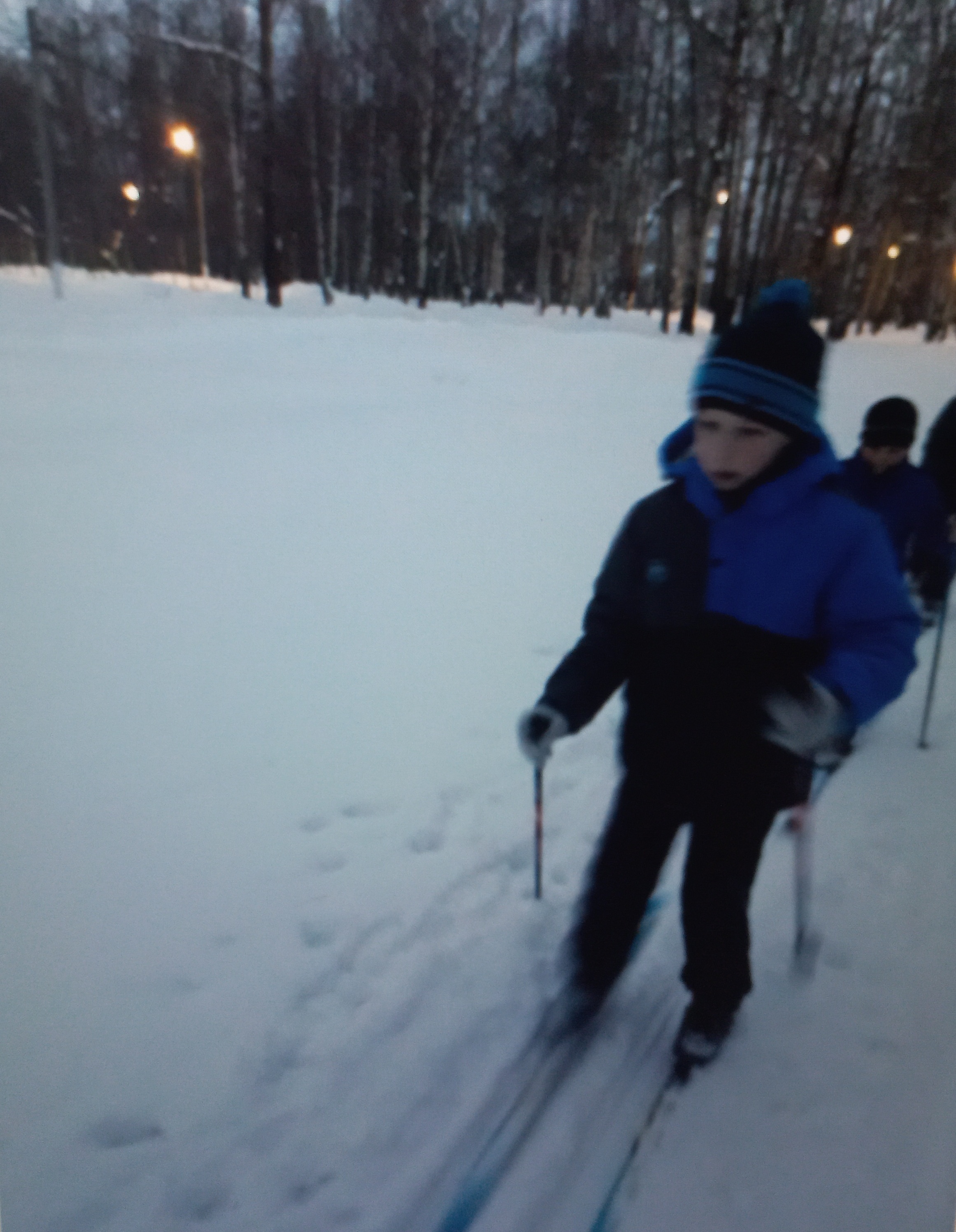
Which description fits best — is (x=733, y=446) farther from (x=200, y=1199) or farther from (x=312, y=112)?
(x=312, y=112)

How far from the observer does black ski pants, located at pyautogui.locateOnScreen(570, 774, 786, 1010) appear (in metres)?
1.83

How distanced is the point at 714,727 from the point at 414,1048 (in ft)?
4.24

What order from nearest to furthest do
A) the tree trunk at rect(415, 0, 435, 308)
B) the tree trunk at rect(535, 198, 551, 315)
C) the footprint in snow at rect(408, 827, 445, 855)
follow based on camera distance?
the footprint in snow at rect(408, 827, 445, 855) → the tree trunk at rect(415, 0, 435, 308) → the tree trunk at rect(535, 198, 551, 315)

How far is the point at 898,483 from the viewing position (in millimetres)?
3643

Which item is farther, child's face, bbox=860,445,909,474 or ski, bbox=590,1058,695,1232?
child's face, bbox=860,445,909,474

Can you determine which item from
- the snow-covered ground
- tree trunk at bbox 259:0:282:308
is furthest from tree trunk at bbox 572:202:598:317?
the snow-covered ground

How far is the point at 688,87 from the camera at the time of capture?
2125 centimetres

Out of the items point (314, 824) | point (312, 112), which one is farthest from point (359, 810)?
point (312, 112)

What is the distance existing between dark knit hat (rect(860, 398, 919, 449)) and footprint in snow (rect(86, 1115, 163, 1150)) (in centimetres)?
382

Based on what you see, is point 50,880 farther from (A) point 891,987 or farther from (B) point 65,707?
(A) point 891,987

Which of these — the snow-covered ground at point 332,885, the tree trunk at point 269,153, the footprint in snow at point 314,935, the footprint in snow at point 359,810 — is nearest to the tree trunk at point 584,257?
the tree trunk at point 269,153

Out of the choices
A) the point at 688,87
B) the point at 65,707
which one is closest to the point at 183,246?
the point at 688,87

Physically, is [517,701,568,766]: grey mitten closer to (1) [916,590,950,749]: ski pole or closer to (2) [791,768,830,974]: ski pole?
(2) [791,768,830,974]: ski pole

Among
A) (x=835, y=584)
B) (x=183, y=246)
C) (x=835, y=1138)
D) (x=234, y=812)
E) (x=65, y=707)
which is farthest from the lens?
(x=183, y=246)
